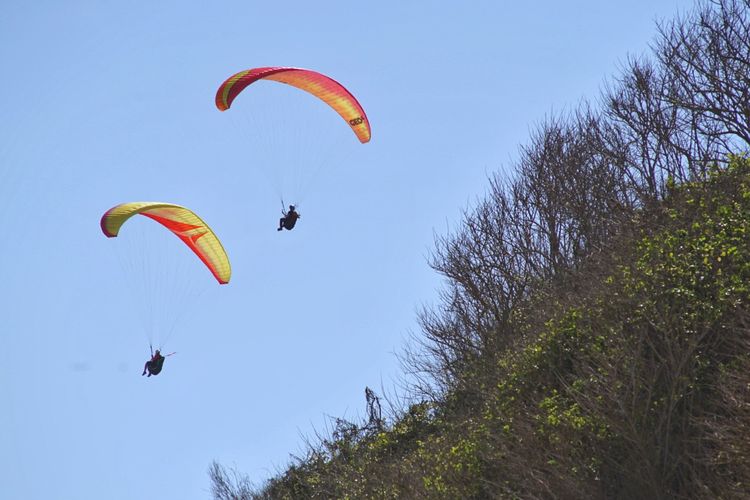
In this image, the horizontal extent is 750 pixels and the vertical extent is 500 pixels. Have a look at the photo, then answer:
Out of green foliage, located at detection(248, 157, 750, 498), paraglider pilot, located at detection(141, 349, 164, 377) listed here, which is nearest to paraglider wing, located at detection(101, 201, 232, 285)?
paraglider pilot, located at detection(141, 349, 164, 377)

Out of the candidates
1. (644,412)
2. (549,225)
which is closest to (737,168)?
(644,412)

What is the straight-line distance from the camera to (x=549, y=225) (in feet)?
112

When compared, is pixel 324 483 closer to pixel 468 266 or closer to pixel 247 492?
pixel 468 266

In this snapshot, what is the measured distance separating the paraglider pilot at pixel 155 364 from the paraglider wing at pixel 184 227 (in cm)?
377

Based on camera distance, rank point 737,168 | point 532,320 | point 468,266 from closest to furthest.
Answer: point 737,168 → point 532,320 → point 468,266

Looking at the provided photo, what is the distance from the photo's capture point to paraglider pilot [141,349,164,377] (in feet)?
92.6

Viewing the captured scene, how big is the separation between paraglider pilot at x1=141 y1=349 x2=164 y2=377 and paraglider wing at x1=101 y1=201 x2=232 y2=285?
12.4 feet

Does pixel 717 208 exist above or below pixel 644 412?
above

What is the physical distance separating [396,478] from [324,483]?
25.6ft

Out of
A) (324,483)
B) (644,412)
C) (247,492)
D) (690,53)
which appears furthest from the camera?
(247,492)

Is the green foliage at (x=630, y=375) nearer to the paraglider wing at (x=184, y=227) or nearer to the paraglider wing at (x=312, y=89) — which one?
the paraglider wing at (x=312, y=89)

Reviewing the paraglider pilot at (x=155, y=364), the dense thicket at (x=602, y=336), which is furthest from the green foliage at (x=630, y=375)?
the paraglider pilot at (x=155, y=364)

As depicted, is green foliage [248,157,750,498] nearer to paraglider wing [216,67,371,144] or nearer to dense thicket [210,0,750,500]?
dense thicket [210,0,750,500]

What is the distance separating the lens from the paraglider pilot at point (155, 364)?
2822cm
